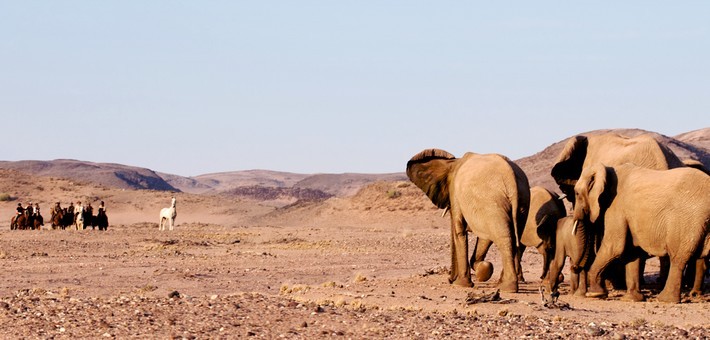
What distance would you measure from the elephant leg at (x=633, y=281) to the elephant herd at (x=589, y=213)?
1 centimetres

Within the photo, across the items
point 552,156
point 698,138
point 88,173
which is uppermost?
point 698,138

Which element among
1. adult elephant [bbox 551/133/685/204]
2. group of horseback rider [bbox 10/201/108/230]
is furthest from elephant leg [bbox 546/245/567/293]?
group of horseback rider [bbox 10/201/108/230]

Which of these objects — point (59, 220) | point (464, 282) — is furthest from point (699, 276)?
point (59, 220)

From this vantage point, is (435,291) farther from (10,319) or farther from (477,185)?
(10,319)

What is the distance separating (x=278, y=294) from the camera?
1822cm

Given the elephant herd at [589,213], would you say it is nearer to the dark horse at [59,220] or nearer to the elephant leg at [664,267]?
the elephant leg at [664,267]

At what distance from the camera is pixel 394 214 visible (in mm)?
51938

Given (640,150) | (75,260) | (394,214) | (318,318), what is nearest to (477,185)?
(640,150)

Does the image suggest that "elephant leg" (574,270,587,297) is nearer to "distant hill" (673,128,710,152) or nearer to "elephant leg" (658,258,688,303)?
"elephant leg" (658,258,688,303)

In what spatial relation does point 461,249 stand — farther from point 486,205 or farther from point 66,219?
point 66,219

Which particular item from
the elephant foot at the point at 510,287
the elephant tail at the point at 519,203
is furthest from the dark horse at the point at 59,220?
the elephant foot at the point at 510,287

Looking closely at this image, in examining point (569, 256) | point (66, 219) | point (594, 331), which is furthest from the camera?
point (66, 219)

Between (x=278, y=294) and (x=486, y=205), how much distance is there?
339 cm

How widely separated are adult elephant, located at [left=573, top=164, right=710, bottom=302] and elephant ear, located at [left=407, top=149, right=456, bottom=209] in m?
2.64
